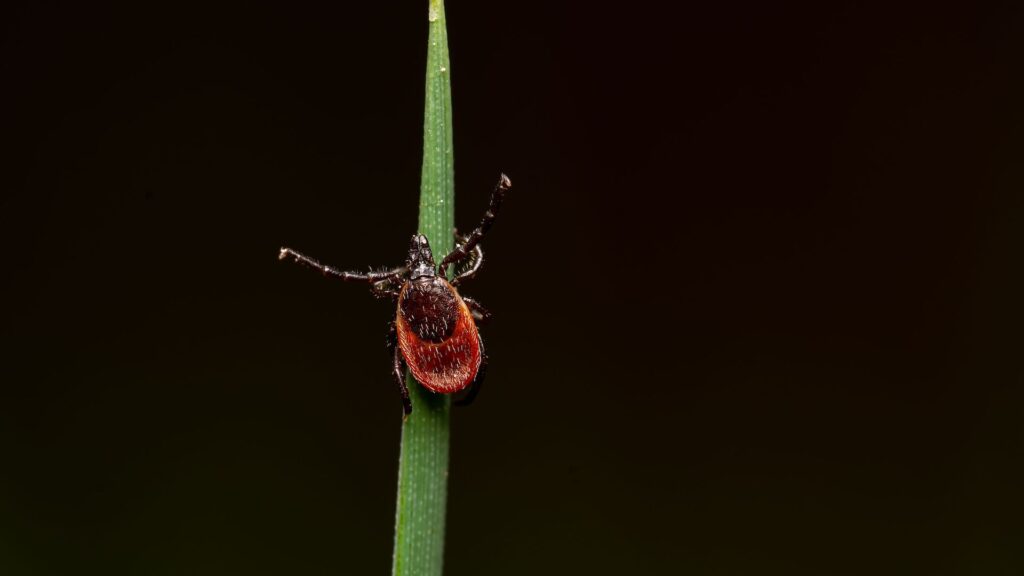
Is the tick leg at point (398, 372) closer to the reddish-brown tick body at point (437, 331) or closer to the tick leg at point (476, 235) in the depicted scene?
the reddish-brown tick body at point (437, 331)

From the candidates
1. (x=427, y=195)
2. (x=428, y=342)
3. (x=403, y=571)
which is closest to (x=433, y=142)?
(x=427, y=195)

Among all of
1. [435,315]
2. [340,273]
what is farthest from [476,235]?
[340,273]

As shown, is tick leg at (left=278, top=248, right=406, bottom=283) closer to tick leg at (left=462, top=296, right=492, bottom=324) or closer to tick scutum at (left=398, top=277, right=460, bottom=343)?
tick scutum at (left=398, top=277, right=460, bottom=343)

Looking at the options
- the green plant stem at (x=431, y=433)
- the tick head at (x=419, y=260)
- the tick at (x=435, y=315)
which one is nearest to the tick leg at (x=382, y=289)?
the tick at (x=435, y=315)

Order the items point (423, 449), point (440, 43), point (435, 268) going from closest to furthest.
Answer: point (440, 43) < point (423, 449) < point (435, 268)

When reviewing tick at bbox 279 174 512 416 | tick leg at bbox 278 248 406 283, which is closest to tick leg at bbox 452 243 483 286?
tick at bbox 279 174 512 416

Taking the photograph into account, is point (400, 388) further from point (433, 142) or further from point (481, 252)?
point (433, 142)
